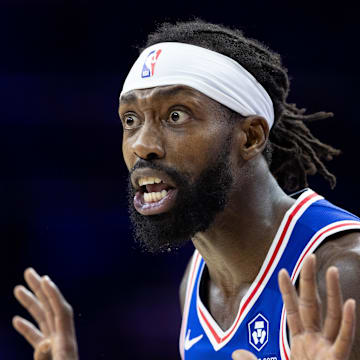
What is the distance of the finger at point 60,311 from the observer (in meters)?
2.16

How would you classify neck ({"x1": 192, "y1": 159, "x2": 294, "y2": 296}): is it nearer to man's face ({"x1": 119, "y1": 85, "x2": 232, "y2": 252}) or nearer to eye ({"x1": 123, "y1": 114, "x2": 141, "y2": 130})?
man's face ({"x1": 119, "y1": 85, "x2": 232, "y2": 252})

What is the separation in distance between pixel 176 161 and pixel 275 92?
0.61 m

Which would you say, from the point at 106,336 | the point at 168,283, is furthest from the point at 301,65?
the point at 106,336

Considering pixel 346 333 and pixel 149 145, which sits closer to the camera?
pixel 346 333

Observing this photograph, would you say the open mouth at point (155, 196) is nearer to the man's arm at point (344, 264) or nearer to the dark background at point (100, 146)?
the man's arm at point (344, 264)

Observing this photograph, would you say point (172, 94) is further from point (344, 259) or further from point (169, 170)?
point (344, 259)

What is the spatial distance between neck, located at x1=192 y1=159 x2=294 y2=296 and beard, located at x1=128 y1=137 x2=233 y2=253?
0.18ft

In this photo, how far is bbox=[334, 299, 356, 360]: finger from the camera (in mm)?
1797

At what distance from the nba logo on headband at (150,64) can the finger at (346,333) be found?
1.35m

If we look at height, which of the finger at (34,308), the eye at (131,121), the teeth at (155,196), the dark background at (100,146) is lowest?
the finger at (34,308)

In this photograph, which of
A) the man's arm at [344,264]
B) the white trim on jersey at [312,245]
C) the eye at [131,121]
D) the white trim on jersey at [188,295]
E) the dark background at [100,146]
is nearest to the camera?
the man's arm at [344,264]

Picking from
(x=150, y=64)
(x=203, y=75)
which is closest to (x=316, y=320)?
(x=203, y=75)

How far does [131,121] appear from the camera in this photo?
2.87 m

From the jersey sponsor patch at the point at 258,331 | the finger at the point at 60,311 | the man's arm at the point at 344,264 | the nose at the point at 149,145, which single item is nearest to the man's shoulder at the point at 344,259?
the man's arm at the point at 344,264
